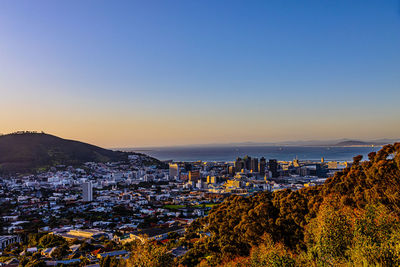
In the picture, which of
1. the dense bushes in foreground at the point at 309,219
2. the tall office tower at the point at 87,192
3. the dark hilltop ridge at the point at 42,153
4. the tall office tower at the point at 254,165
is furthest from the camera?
the tall office tower at the point at 254,165

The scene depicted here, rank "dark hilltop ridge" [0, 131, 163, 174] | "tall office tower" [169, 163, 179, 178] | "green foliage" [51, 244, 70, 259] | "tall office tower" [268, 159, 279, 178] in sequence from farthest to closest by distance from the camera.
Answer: "dark hilltop ridge" [0, 131, 163, 174]
"tall office tower" [169, 163, 179, 178]
"tall office tower" [268, 159, 279, 178]
"green foliage" [51, 244, 70, 259]

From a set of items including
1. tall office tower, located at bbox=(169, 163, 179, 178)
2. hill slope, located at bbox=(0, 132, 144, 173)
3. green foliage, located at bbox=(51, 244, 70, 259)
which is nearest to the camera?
green foliage, located at bbox=(51, 244, 70, 259)

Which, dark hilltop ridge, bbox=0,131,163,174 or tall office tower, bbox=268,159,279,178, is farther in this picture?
dark hilltop ridge, bbox=0,131,163,174

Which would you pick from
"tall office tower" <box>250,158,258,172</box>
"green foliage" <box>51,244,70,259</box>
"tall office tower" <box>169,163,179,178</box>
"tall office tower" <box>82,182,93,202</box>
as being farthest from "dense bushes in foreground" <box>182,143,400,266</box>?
"tall office tower" <box>250,158,258,172</box>

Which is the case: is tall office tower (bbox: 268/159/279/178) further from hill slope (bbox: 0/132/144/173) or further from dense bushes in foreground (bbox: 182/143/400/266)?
dense bushes in foreground (bbox: 182/143/400/266)

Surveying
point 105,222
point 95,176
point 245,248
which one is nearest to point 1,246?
point 105,222

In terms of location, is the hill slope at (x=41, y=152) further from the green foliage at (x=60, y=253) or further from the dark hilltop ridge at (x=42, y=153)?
the green foliage at (x=60, y=253)

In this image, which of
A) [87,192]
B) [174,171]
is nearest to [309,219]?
[87,192]

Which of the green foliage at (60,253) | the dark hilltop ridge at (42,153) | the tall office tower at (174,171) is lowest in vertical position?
the tall office tower at (174,171)

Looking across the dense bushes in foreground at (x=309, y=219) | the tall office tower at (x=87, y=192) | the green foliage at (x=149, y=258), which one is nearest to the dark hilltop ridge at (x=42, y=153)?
the tall office tower at (x=87, y=192)
